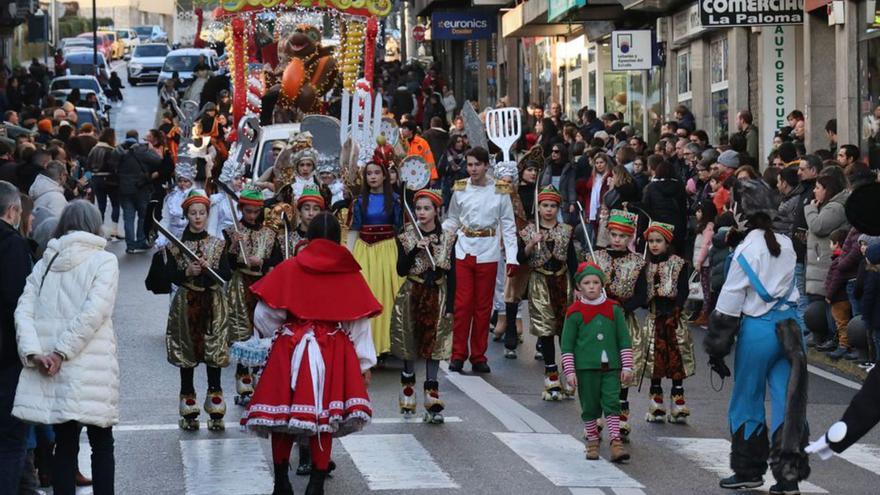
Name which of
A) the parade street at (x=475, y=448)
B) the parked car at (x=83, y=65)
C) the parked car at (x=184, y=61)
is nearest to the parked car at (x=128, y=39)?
the parked car at (x=83, y=65)

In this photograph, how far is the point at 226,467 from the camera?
1069cm

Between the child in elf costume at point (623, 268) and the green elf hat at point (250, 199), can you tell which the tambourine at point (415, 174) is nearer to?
the green elf hat at point (250, 199)

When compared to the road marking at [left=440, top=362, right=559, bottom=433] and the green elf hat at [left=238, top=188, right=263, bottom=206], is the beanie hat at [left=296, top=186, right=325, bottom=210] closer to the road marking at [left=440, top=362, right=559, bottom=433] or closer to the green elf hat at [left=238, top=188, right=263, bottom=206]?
the green elf hat at [left=238, top=188, right=263, bottom=206]

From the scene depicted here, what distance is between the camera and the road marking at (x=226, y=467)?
10.0 meters

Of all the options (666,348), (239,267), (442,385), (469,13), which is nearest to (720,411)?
(666,348)

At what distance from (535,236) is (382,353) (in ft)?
5.81

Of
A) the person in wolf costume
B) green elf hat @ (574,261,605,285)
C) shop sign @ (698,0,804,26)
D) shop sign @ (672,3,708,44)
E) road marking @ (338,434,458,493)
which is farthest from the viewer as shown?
shop sign @ (672,3,708,44)

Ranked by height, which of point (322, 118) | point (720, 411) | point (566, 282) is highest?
point (322, 118)

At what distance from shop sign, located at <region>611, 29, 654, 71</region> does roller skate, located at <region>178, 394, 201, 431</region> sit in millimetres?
20502

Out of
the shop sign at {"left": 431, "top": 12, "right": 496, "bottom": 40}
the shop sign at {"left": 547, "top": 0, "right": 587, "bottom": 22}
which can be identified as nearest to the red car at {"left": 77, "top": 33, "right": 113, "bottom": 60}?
the shop sign at {"left": 431, "top": 12, "right": 496, "bottom": 40}

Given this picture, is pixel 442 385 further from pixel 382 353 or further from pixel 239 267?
pixel 239 267

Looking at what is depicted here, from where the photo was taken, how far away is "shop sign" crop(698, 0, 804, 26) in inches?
933

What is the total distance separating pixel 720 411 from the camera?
44.2ft

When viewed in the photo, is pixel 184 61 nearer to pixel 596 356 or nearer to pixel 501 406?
pixel 501 406
